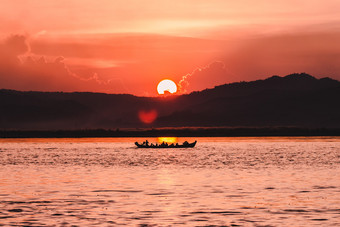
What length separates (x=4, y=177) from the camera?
7500 centimetres

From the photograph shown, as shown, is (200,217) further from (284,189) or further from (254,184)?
(254,184)

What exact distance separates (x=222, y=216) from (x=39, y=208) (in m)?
13.0

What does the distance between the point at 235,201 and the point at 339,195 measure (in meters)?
9.38

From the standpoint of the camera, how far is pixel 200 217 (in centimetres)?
4072

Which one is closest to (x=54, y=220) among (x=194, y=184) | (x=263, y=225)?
(x=263, y=225)

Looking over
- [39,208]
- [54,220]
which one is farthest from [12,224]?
[39,208]

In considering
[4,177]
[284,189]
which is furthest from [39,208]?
[4,177]

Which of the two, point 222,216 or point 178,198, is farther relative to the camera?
point 178,198

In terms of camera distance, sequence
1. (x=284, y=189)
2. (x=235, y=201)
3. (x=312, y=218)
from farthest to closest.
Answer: (x=284, y=189) < (x=235, y=201) < (x=312, y=218)

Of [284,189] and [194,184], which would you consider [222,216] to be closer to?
[284,189]

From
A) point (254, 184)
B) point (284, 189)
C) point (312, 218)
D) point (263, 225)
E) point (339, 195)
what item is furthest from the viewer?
point (254, 184)

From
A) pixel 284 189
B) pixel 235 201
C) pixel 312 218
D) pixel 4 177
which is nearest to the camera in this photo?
pixel 312 218

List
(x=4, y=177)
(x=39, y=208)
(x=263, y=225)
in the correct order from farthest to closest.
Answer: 1. (x=4, y=177)
2. (x=39, y=208)
3. (x=263, y=225)

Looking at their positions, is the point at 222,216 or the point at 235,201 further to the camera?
the point at 235,201
